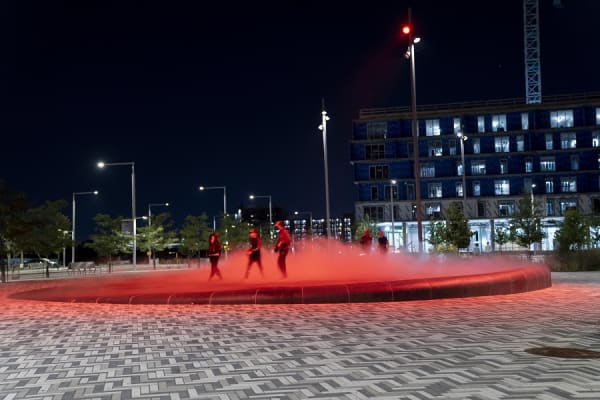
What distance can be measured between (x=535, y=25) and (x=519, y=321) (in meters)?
108

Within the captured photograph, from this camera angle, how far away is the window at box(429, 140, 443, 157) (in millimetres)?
94625

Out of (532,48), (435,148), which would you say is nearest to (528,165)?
(435,148)

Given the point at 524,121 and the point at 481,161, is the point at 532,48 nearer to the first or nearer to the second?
the point at 524,121

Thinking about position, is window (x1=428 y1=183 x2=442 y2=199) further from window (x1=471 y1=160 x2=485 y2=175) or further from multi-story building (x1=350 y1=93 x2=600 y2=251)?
window (x1=471 y1=160 x2=485 y2=175)

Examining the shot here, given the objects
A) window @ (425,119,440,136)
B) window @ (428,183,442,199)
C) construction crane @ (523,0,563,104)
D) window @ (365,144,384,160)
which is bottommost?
window @ (428,183,442,199)

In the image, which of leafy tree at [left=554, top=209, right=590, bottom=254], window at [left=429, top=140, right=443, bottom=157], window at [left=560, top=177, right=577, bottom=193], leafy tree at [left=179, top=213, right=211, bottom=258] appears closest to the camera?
leafy tree at [left=554, top=209, right=590, bottom=254]

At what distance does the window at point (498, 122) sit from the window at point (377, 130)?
14648mm

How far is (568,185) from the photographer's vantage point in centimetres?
9138

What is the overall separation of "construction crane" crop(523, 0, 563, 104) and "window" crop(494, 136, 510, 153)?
1730 cm

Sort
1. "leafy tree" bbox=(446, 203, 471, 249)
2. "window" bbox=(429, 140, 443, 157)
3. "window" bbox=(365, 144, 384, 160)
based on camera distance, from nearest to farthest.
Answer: "leafy tree" bbox=(446, 203, 471, 249) → "window" bbox=(429, 140, 443, 157) → "window" bbox=(365, 144, 384, 160)

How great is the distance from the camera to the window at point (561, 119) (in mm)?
92125

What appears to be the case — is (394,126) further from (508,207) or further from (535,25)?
(535,25)

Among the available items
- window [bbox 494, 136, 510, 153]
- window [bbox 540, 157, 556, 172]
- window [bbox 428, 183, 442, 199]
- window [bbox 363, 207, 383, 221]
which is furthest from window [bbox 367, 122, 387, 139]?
window [bbox 540, 157, 556, 172]

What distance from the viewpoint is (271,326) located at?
13195 mm
